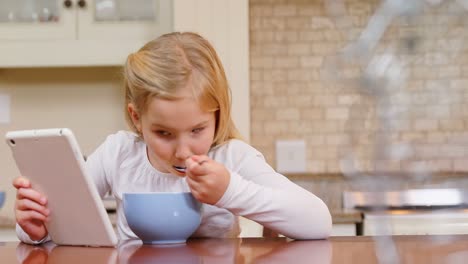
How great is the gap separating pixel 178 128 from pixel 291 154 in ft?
6.46

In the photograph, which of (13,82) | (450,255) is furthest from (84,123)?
(450,255)

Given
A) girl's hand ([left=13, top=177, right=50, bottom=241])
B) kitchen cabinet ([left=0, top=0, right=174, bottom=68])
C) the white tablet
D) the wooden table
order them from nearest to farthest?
the wooden table, the white tablet, girl's hand ([left=13, top=177, right=50, bottom=241]), kitchen cabinet ([left=0, top=0, right=174, bottom=68])

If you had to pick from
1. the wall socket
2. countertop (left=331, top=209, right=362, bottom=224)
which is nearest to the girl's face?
countertop (left=331, top=209, right=362, bottom=224)

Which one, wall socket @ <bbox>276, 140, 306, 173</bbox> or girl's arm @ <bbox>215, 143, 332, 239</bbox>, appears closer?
girl's arm @ <bbox>215, 143, 332, 239</bbox>

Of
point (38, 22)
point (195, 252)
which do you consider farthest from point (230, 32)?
point (195, 252)

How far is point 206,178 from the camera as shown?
942 millimetres

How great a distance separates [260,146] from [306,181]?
0.24 m

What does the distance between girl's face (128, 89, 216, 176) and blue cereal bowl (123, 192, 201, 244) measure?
85 mm

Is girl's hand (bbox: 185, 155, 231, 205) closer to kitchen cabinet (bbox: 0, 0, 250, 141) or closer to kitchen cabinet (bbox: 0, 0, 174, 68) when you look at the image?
kitchen cabinet (bbox: 0, 0, 250, 141)

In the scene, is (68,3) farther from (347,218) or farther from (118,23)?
(347,218)

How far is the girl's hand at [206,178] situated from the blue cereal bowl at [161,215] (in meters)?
0.03

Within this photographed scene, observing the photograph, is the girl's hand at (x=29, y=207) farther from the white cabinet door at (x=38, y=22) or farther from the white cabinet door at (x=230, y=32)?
the white cabinet door at (x=38, y=22)

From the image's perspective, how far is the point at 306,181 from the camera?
2938mm

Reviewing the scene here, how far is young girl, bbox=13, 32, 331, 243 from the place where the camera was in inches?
38.9
